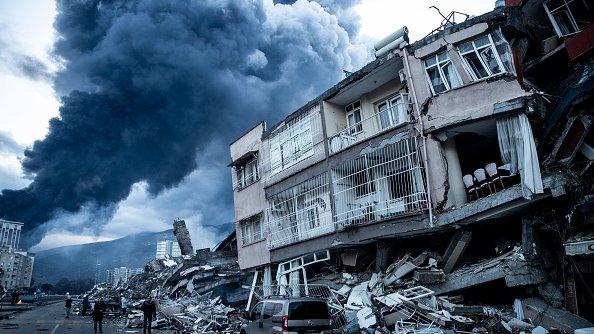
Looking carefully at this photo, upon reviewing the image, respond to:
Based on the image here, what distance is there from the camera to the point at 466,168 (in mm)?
16906

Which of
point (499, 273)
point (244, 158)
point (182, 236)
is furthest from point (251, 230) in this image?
point (182, 236)

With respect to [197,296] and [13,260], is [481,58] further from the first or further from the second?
[13,260]

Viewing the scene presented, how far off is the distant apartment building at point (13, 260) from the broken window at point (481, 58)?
11111 centimetres

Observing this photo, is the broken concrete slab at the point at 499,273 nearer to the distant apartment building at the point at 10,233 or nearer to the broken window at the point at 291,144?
the broken window at the point at 291,144

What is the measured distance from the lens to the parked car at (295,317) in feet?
35.3

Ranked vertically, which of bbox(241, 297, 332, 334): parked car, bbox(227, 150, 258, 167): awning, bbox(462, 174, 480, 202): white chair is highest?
bbox(227, 150, 258, 167): awning

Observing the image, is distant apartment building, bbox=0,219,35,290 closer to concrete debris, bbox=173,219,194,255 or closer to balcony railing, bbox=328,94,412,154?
concrete debris, bbox=173,219,194,255

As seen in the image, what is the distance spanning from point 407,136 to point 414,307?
6.19m

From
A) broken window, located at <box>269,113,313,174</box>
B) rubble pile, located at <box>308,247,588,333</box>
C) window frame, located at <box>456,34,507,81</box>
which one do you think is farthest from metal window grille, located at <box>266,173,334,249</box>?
window frame, located at <box>456,34,507,81</box>

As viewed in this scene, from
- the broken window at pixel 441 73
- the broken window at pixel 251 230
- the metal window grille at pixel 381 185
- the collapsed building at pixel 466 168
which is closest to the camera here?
the collapsed building at pixel 466 168

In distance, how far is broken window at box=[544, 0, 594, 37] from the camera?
47.0 ft

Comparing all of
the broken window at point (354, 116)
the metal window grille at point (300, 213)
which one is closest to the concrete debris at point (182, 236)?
the metal window grille at point (300, 213)

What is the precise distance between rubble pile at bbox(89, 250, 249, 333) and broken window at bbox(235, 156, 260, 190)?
6689mm

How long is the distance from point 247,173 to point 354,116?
878 centimetres
